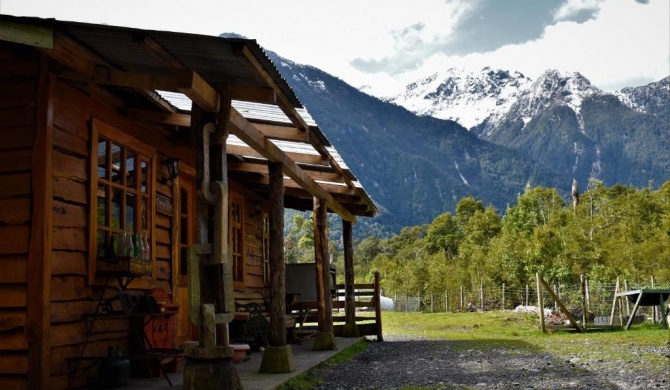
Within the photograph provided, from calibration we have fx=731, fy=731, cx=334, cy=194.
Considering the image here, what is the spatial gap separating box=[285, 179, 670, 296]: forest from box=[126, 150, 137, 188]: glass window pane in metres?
19.7

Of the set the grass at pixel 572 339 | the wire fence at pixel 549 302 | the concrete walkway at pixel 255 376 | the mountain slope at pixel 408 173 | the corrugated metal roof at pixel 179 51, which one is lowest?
the grass at pixel 572 339

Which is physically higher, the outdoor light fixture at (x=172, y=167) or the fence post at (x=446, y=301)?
the outdoor light fixture at (x=172, y=167)

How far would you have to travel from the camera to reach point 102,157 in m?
7.28

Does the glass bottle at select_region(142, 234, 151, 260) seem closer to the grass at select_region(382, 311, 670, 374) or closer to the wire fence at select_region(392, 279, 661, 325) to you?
the grass at select_region(382, 311, 670, 374)

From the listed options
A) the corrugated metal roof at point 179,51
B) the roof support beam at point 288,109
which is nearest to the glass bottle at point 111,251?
the corrugated metal roof at point 179,51

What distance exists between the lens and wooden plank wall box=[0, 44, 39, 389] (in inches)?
227

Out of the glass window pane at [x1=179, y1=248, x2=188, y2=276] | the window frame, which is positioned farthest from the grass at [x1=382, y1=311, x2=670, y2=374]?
the glass window pane at [x1=179, y1=248, x2=188, y2=276]

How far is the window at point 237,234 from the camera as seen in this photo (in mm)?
12096

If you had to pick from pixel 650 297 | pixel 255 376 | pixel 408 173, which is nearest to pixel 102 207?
pixel 255 376

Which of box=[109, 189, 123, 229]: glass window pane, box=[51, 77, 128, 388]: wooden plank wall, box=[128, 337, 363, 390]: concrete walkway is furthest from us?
box=[109, 189, 123, 229]: glass window pane

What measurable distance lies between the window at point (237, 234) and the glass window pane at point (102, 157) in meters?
4.63

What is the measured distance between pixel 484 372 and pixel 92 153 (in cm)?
501

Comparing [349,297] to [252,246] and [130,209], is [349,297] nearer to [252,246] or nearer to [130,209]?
[252,246]

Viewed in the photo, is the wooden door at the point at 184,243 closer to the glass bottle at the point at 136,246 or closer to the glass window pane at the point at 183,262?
the glass window pane at the point at 183,262
